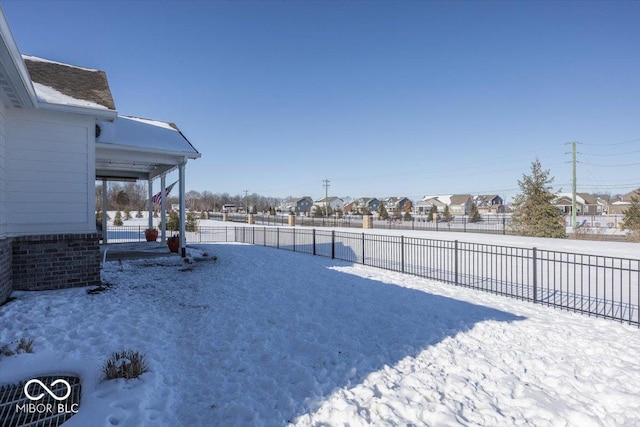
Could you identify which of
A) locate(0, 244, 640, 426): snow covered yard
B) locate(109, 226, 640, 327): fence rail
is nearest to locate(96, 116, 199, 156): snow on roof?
locate(0, 244, 640, 426): snow covered yard

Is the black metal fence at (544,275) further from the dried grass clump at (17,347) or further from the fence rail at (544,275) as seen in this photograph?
the dried grass clump at (17,347)

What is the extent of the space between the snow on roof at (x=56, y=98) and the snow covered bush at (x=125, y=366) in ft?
17.1

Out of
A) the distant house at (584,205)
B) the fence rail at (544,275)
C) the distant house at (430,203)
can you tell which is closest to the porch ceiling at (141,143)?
the fence rail at (544,275)

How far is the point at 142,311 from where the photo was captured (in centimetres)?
588

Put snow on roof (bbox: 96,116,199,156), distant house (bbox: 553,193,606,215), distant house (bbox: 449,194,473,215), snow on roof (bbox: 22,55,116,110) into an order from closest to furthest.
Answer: snow on roof (bbox: 22,55,116,110) → snow on roof (bbox: 96,116,199,156) → distant house (bbox: 553,193,606,215) → distant house (bbox: 449,194,473,215)

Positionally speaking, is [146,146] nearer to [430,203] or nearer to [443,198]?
[430,203]

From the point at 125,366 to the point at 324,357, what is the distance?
91.6 inches

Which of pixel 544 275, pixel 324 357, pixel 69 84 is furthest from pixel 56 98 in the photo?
pixel 544 275

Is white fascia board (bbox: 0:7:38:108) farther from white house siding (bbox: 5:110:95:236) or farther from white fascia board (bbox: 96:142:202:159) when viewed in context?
white fascia board (bbox: 96:142:202:159)

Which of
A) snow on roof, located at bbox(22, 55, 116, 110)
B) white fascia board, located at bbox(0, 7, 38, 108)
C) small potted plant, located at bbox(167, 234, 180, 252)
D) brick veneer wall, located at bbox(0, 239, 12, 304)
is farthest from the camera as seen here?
small potted plant, located at bbox(167, 234, 180, 252)

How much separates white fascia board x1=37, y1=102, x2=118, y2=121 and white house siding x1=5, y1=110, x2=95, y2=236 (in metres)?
0.24

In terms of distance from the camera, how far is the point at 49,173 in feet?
22.6

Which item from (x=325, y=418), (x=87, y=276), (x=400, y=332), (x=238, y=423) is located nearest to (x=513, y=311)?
(x=400, y=332)

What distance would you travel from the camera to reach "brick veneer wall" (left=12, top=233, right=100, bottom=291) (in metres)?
6.53
